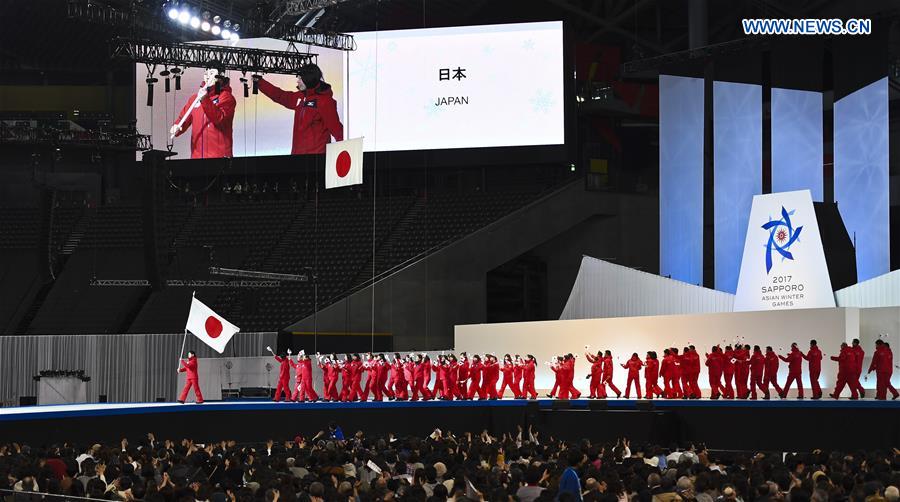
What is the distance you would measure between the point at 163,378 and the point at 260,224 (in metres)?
9.41

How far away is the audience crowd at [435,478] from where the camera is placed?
10414mm

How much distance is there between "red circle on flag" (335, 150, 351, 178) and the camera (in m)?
29.9

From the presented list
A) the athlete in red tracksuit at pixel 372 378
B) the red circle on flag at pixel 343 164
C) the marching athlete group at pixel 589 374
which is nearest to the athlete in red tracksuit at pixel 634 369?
the marching athlete group at pixel 589 374

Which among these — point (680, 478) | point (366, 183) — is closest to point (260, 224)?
point (366, 183)

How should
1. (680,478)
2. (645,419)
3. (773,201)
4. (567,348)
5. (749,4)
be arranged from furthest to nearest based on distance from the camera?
(749,4) → (567,348) → (773,201) → (645,419) → (680,478)

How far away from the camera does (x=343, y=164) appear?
30.1 m

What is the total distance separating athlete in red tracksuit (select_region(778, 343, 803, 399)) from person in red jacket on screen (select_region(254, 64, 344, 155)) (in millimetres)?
20869

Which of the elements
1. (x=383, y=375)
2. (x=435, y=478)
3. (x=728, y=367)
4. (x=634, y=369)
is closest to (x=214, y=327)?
(x=383, y=375)

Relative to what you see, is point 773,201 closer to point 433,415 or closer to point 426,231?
point 433,415

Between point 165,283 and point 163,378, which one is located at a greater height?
point 165,283

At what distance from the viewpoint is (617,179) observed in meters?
42.6

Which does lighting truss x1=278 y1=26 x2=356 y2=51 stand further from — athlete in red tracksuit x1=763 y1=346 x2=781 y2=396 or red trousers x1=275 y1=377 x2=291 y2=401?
athlete in red tracksuit x1=763 y1=346 x2=781 y2=396

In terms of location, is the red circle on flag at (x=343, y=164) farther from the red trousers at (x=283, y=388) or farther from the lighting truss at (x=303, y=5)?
the red trousers at (x=283, y=388)

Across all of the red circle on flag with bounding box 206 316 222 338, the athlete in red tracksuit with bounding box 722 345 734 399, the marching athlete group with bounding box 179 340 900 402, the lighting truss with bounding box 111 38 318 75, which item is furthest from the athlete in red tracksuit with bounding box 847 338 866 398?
the lighting truss with bounding box 111 38 318 75
